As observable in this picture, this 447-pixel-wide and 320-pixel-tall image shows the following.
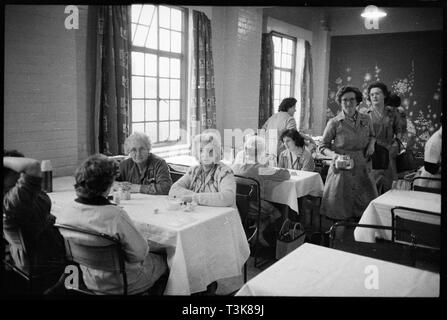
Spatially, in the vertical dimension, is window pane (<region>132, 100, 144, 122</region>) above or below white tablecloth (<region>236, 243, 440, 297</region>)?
above

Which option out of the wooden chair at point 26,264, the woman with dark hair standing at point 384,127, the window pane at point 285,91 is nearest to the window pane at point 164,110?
the window pane at point 285,91

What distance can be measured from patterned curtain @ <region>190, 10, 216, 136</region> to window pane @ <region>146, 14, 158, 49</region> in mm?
284

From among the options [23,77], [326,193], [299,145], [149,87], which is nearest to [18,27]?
[23,77]

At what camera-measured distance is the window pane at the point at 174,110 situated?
274 cm

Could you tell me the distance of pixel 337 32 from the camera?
2.02 meters

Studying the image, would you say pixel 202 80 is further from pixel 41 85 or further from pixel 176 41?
pixel 41 85

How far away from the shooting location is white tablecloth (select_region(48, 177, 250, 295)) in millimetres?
1978

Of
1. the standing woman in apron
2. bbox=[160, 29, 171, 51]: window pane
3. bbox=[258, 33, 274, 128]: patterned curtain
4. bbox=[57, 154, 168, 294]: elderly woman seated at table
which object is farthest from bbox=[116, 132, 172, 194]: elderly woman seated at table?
the standing woman in apron

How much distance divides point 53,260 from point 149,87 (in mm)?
1274

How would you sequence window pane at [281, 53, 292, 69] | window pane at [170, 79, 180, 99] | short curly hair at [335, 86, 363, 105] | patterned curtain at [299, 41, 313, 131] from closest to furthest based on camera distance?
short curly hair at [335, 86, 363, 105], patterned curtain at [299, 41, 313, 131], window pane at [281, 53, 292, 69], window pane at [170, 79, 180, 99]

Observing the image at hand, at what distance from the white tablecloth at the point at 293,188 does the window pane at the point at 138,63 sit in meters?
1.28

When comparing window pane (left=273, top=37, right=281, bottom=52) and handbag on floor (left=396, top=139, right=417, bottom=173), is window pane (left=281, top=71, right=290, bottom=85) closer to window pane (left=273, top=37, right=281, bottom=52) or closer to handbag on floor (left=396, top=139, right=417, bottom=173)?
window pane (left=273, top=37, right=281, bottom=52)

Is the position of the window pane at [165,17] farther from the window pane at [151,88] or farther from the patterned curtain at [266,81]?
the patterned curtain at [266,81]

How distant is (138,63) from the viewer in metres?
2.97
